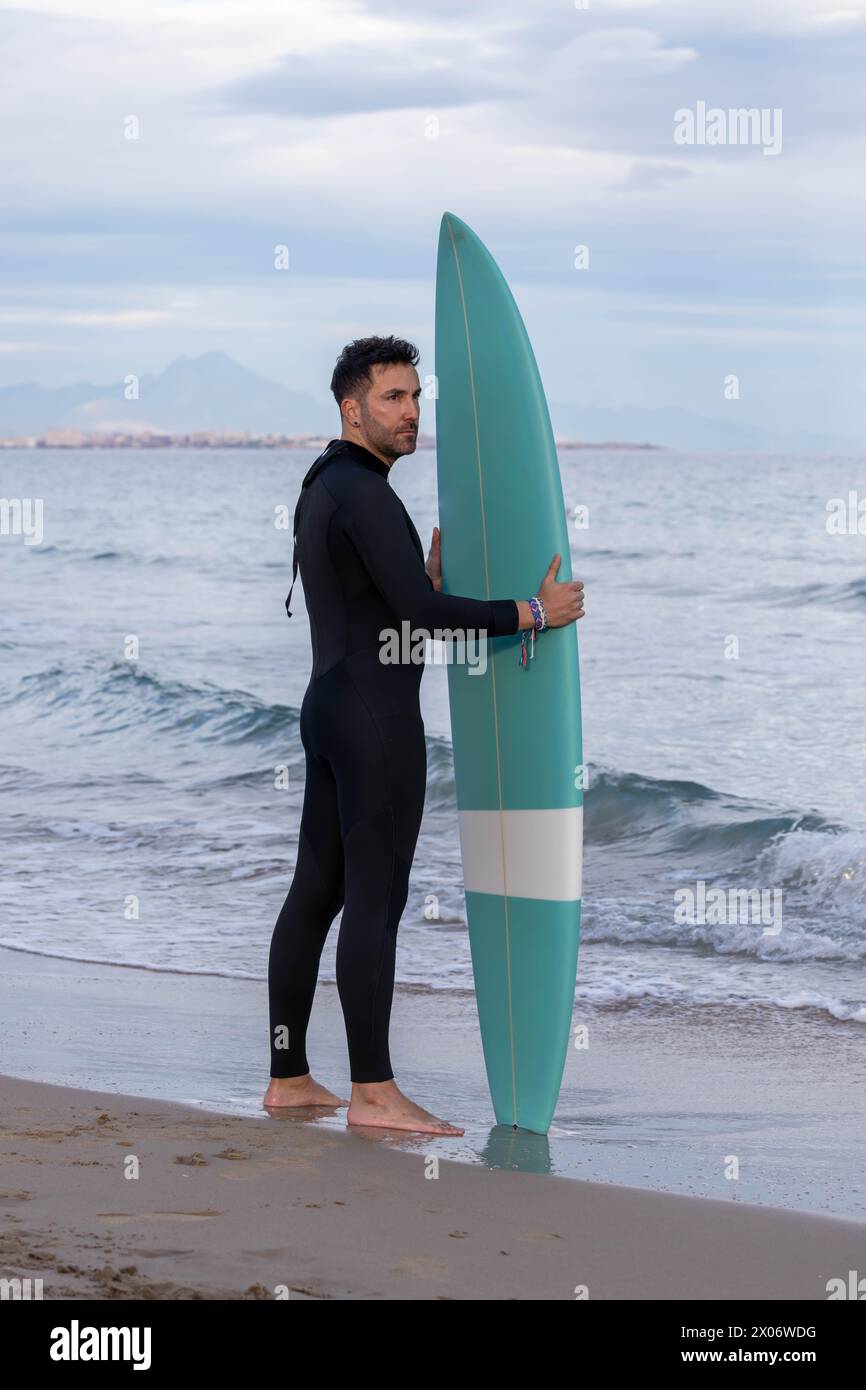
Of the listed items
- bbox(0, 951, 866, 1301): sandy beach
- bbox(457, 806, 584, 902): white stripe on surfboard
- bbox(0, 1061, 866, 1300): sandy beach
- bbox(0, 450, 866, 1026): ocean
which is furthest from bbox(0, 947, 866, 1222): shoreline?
bbox(457, 806, 584, 902): white stripe on surfboard

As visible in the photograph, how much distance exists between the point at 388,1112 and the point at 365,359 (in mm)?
1431

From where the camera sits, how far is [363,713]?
110 inches

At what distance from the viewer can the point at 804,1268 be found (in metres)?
2.08

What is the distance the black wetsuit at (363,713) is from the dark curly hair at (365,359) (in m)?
0.12

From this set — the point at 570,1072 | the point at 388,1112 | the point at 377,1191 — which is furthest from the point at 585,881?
the point at 377,1191

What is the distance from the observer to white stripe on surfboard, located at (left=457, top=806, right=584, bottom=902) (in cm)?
304

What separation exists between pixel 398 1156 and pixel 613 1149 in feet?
1.38

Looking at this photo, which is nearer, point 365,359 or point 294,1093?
point 365,359

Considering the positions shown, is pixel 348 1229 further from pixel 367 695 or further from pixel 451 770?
pixel 451 770

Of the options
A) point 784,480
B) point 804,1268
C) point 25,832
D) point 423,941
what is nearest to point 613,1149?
point 804,1268

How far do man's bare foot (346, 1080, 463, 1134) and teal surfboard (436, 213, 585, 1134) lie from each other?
201 mm

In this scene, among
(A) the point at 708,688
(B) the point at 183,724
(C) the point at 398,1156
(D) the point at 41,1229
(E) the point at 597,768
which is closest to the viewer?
(D) the point at 41,1229

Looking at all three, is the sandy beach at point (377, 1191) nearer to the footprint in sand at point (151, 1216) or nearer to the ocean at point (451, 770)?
the footprint in sand at point (151, 1216)

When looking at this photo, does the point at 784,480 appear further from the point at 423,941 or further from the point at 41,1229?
the point at 41,1229
